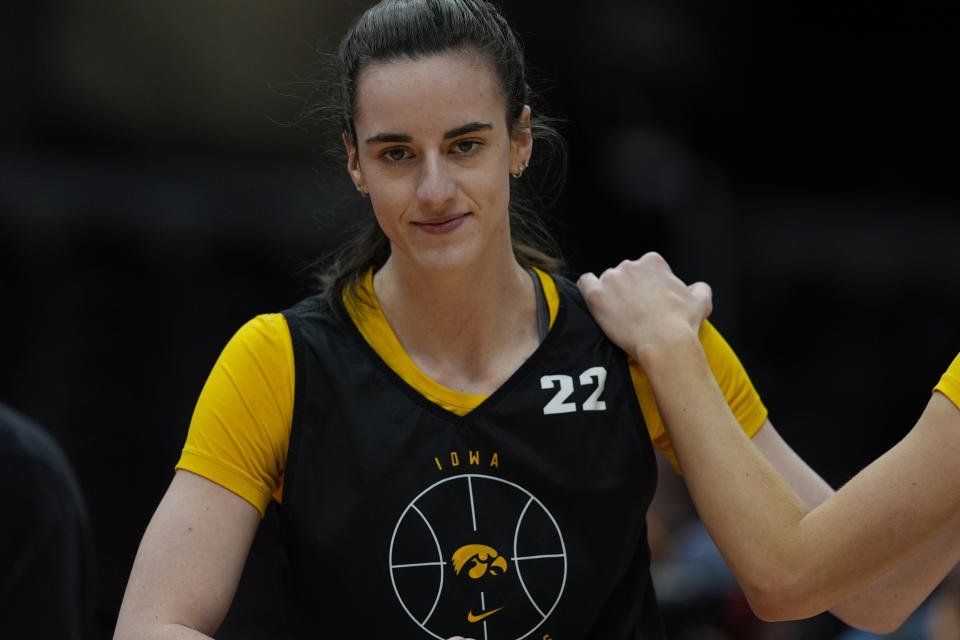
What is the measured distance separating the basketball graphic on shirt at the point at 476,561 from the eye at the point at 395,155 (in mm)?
570

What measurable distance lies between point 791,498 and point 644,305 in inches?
17.5

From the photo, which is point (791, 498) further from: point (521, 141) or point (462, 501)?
point (521, 141)

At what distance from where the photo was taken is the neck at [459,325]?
97.7 inches

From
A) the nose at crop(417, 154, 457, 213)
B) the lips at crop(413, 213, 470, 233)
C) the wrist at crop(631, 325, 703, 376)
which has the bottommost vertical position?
the wrist at crop(631, 325, 703, 376)

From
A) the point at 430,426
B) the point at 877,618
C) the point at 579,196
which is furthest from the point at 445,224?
the point at 579,196

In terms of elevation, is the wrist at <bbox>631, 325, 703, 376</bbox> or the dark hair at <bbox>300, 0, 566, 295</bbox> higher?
the dark hair at <bbox>300, 0, 566, 295</bbox>

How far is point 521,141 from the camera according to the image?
2.52 m

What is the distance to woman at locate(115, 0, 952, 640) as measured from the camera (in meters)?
2.29

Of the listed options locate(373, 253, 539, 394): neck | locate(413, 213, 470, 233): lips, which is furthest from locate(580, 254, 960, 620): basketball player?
locate(413, 213, 470, 233): lips

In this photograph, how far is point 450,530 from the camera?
7.71 feet

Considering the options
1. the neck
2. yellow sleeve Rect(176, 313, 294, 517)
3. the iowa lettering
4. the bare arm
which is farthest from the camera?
the neck

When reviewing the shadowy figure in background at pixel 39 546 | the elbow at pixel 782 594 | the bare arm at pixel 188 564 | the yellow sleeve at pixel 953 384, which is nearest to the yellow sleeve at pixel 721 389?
the elbow at pixel 782 594

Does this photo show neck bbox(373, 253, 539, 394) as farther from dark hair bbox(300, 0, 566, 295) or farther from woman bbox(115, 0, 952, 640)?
dark hair bbox(300, 0, 566, 295)

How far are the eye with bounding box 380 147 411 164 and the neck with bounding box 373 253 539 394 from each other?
0.24 meters
